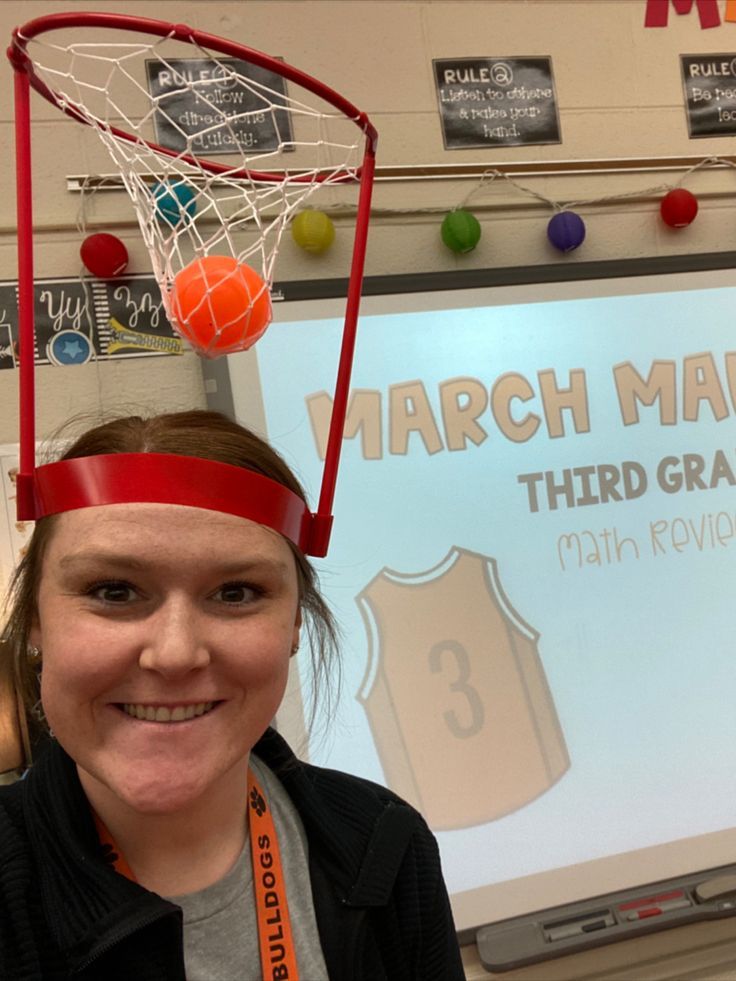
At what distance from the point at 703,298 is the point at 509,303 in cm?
40

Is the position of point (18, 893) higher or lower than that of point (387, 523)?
→ lower

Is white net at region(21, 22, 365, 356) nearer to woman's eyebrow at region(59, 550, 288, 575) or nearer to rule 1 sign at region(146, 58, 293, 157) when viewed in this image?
rule 1 sign at region(146, 58, 293, 157)

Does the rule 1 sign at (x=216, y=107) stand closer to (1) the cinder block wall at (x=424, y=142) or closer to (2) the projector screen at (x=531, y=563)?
(1) the cinder block wall at (x=424, y=142)

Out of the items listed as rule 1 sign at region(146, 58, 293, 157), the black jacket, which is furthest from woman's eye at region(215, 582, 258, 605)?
rule 1 sign at region(146, 58, 293, 157)

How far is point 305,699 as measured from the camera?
4.50 feet

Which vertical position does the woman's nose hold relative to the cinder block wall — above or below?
below

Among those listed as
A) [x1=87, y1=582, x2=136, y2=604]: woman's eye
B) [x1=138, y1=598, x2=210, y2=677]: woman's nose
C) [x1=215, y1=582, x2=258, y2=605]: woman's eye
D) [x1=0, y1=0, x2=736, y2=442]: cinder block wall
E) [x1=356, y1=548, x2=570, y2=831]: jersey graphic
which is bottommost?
[x1=356, y1=548, x2=570, y2=831]: jersey graphic

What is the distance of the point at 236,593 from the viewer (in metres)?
0.69

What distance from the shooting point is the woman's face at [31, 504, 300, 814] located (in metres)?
0.63

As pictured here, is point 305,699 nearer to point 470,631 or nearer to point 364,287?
point 470,631

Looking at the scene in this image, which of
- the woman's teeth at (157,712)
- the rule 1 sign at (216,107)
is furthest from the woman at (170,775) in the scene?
the rule 1 sign at (216,107)

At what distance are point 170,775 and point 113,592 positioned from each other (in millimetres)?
147

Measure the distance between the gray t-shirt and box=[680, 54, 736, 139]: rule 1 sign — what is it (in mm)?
1594

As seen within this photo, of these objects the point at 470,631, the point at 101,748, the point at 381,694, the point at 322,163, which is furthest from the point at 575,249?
the point at 101,748
